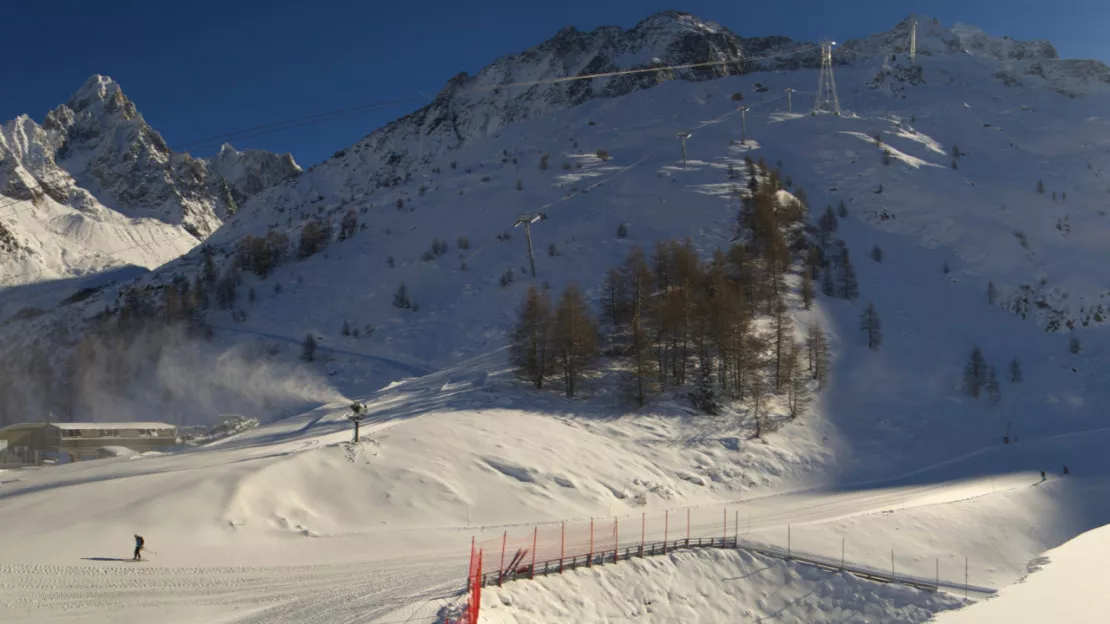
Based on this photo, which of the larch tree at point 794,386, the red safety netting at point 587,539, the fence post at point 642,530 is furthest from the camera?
the larch tree at point 794,386

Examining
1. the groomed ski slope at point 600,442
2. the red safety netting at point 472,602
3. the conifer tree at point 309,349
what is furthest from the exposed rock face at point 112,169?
the red safety netting at point 472,602

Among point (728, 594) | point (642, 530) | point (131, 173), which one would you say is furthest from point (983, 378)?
point (131, 173)

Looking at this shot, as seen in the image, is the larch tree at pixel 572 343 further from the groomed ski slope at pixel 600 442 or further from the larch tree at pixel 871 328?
the larch tree at pixel 871 328

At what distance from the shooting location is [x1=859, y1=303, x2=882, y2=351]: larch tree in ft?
177

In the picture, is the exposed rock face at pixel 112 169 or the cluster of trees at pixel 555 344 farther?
the exposed rock face at pixel 112 169

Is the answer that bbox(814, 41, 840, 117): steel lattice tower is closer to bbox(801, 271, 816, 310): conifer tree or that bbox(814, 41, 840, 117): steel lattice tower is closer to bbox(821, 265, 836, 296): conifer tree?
bbox(821, 265, 836, 296): conifer tree

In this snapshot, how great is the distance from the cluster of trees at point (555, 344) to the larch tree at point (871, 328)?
63.3 ft

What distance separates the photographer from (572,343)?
4769 centimetres

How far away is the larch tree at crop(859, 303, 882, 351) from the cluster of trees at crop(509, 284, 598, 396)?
63.3 feet

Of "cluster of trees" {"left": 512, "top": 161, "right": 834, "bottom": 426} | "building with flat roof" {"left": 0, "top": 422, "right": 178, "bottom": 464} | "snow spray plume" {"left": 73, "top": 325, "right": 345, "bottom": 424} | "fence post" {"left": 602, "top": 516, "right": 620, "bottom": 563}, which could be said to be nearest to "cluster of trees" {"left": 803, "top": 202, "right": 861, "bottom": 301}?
"cluster of trees" {"left": 512, "top": 161, "right": 834, "bottom": 426}

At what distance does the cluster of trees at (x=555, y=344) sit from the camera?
47688 millimetres

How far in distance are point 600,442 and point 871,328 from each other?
24.0 meters

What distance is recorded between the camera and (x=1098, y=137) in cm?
9212

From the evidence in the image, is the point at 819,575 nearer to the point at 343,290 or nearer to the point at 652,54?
the point at 343,290
